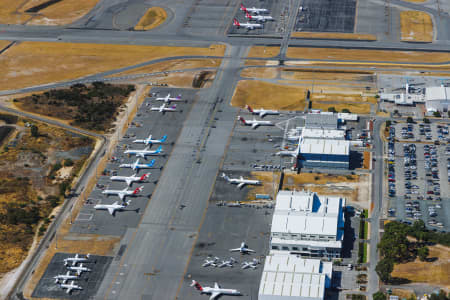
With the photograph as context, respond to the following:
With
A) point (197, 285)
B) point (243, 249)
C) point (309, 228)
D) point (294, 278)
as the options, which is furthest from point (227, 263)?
point (309, 228)

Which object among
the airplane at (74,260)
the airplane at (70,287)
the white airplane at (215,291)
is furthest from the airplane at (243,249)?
the airplane at (70,287)

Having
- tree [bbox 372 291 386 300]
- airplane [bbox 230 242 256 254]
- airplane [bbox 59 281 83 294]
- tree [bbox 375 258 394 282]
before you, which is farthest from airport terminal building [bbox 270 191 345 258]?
airplane [bbox 59 281 83 294]

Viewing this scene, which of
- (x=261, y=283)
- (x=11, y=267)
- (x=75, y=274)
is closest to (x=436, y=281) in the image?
(x=261, y=283)

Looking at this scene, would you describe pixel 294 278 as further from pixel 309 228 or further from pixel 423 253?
pixel 423 253

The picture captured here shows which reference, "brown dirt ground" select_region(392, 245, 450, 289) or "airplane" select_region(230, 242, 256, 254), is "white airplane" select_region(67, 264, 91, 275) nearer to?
"airplane" select_region(230, 242, 256, 254)

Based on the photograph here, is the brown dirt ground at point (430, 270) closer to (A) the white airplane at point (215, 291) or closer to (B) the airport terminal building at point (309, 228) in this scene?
(B) the airport terminal building at point (309, 228)

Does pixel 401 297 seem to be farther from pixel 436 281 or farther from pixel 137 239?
pixel 137 239
